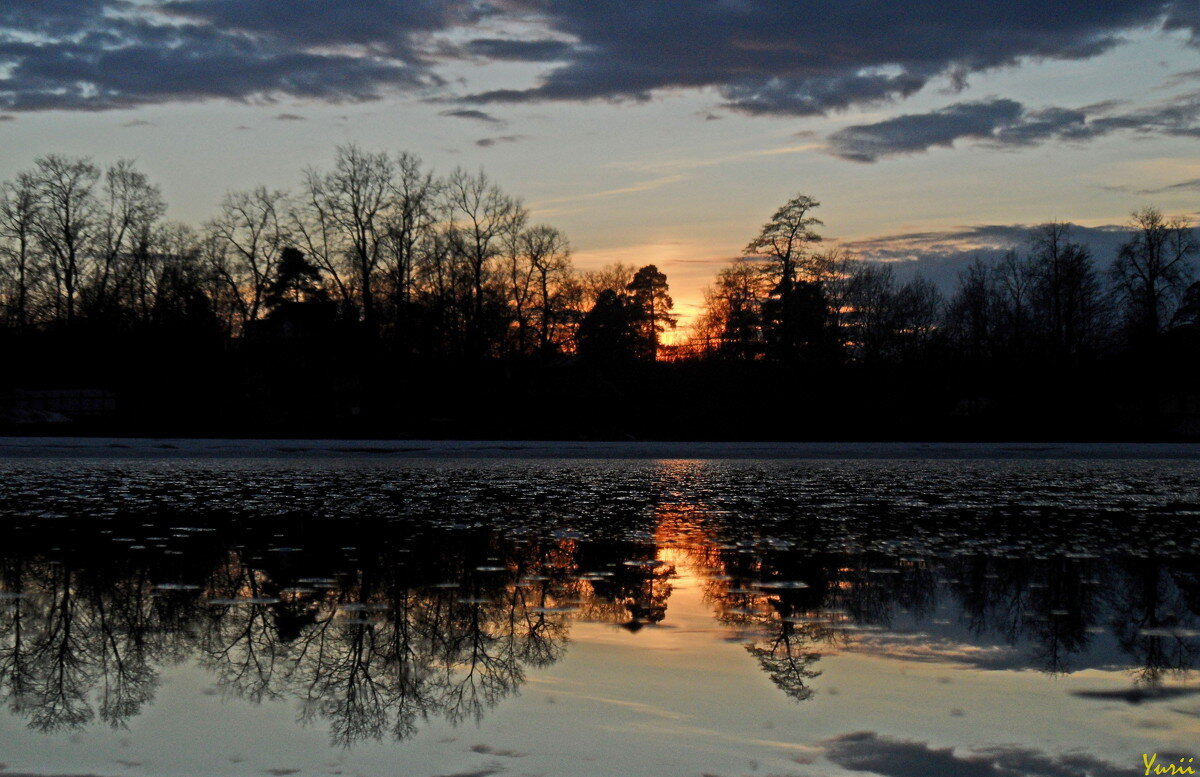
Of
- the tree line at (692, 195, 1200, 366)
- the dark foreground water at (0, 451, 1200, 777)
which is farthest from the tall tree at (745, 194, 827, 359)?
the dark foreground water at (0, 451, 1200, 777)

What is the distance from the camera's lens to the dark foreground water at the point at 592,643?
4520 millimetres

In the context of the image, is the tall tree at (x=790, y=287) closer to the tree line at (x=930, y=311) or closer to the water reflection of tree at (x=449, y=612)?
the tree line at (x=930, y=311)

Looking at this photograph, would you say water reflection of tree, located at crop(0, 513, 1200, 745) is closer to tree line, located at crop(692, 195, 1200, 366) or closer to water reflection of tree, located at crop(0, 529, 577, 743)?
water reflection of tree, located at crop(0, 529, 577, 743)

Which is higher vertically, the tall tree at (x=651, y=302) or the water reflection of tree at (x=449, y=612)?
the tall tree at (x=651, y=302)

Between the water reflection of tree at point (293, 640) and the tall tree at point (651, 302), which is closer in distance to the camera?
the water reflection of tree at point (293, 640)

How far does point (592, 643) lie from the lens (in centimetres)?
653

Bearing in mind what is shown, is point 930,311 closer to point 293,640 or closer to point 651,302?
point 651,302

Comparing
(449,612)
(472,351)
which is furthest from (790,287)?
→ (449,612)

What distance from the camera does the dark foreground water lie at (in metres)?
4.52

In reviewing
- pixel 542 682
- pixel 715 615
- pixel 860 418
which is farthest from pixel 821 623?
pixel 860 418

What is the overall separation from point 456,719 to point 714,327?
3569 inches

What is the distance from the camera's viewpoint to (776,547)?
35.2 ft

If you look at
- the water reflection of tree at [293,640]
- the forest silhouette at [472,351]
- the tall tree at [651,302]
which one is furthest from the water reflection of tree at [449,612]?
the tall tree at [651,302]

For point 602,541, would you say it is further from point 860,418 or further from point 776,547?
point 860,418
